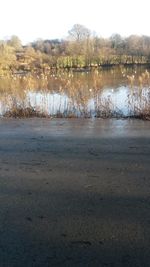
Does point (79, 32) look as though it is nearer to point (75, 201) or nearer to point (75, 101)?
point (75, 101)

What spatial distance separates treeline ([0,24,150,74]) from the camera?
59.8m

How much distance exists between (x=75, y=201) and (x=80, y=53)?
226 ft

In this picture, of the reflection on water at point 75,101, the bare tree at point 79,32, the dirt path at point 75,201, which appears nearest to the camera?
the dirt path at point 75,201

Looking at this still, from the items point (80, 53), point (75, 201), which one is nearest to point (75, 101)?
point (75, 201)

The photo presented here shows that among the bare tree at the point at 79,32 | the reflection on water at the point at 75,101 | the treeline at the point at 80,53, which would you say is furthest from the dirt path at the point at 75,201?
the bare tree at the point at 79,32

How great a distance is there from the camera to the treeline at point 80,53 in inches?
2356

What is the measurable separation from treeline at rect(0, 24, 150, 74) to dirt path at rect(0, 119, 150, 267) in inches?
1627

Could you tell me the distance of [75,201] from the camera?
5.68m

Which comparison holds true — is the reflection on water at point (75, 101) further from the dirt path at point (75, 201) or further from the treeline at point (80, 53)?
the treeline at point (80, 53)

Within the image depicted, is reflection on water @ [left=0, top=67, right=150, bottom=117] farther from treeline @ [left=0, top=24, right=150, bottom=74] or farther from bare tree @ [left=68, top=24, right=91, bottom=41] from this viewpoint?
bare tree @ [left=68, top=24, right=91, bottom=41]

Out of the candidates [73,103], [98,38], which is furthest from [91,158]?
[98,38]

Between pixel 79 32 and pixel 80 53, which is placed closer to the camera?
pixel 80 53

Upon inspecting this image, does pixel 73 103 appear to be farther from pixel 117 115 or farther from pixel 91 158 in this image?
pixel 91 158

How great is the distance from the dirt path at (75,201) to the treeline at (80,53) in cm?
4132
